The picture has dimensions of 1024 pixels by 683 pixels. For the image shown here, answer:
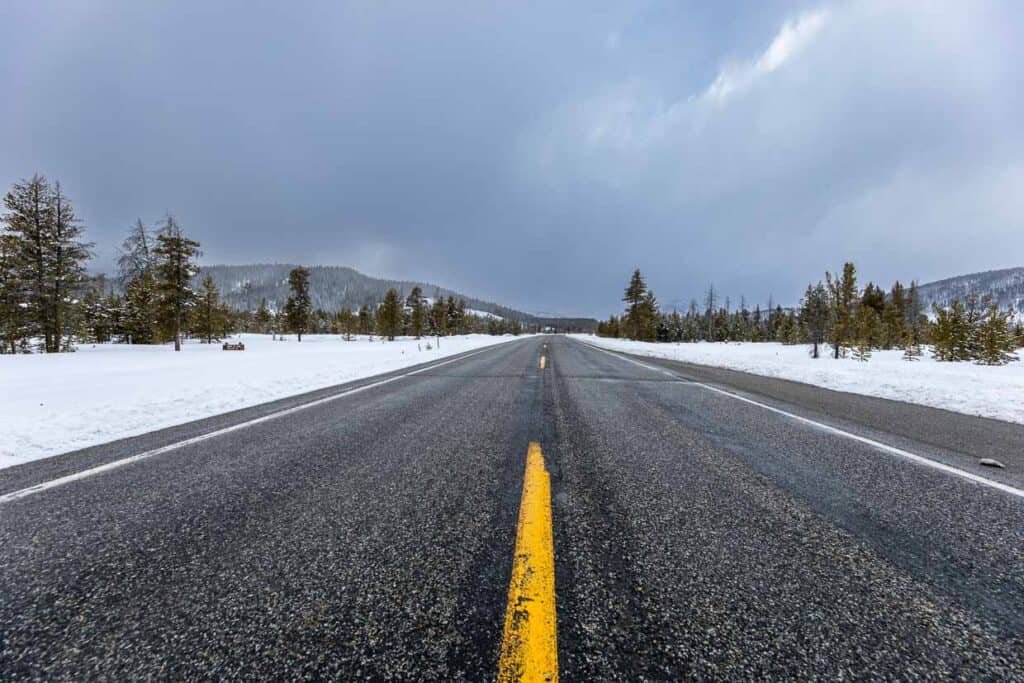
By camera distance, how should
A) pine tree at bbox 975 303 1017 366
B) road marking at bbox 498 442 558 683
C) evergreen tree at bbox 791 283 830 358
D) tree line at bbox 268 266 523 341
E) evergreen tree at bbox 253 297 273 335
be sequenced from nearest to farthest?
road marking at bbox 498 442 558 683 → pine tree at bbox 975 303 1017 366 → evergreen tree at bbox 791 283 830 358 → tree line at bbox 268 266 523 341 → evergreen tree at bbox 253 297 273 335

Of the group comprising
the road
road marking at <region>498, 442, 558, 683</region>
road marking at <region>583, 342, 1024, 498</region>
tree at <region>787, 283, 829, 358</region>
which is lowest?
road marking at <region>583, 342, 1024, 498</region>

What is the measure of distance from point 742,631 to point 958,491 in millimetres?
2836

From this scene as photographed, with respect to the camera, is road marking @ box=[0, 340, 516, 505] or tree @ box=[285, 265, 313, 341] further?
tree @ box=[285, 265, 313, 341]

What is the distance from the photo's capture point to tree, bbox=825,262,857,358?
28.8 meters

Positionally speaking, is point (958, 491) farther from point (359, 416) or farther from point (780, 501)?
point (359, 416)

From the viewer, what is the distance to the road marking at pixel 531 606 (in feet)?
4.03

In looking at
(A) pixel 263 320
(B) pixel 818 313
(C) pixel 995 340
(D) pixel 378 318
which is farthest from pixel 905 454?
(A) pixel 263 320

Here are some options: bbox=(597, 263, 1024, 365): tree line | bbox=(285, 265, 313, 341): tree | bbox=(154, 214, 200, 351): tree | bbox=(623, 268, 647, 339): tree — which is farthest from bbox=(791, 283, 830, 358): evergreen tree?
bbox=(285, 265, 313, 341): tree

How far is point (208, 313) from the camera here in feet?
153

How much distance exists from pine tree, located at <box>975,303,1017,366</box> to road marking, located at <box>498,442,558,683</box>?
3404 centimetres

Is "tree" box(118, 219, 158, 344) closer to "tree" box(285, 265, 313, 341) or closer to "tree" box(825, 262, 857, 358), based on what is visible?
"tree" box(285, 265, 313, 341)

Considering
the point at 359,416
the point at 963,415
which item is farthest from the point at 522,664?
the point at 963,415

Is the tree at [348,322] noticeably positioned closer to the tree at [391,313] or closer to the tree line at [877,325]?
the tree at [391,313]

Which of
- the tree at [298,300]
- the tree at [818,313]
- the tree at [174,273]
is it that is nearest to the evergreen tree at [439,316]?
the tree at [298,300]
